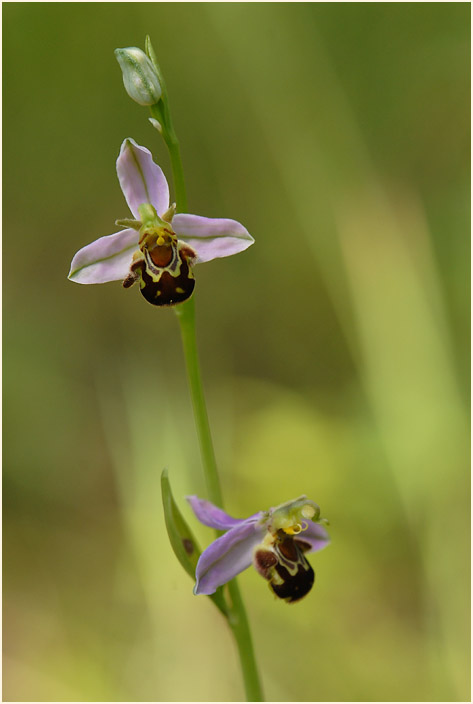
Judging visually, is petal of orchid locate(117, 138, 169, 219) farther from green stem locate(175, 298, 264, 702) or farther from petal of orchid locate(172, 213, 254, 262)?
green stem locate(175, 298, 264, 702)


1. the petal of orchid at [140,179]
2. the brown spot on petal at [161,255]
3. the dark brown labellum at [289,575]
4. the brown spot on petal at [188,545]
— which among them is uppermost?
the petal of orchid at [140,179]

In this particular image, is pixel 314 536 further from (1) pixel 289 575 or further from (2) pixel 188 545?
(2) pixel 188 545

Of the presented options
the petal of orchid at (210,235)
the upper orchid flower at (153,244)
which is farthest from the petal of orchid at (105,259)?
the petal of orchid at (210,235)

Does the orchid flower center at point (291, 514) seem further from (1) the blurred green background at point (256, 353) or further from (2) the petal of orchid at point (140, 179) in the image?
(1) the blurred green background at point (256, 353)

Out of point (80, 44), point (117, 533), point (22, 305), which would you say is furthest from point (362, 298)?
point (80, 44)

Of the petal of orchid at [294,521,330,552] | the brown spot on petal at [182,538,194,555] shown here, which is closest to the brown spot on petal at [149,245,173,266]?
the brown spot on petal at [182,538,194,555]

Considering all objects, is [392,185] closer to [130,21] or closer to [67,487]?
[130,21]
